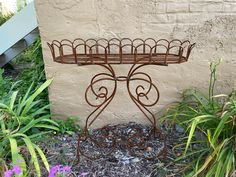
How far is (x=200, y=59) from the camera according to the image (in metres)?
2.96

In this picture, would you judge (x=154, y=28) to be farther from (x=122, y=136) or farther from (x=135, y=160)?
(x=135, y=160)

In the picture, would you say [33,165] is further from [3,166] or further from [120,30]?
[120,30]

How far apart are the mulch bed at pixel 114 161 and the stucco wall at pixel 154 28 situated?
0.45m

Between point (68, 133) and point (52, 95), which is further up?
point (52, 95)

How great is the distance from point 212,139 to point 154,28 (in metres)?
1.02

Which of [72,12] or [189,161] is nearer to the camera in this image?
[189,161]

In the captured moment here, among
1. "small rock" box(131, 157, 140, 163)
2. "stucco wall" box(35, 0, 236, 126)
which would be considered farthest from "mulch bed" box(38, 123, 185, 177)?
"stucco wall" box(35, 0, 236, 126)

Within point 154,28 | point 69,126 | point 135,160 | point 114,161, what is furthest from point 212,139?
point 69,126

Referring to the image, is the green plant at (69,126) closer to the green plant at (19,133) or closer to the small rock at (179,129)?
the green plant at (19,133)

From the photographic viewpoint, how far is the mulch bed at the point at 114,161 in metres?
2.52

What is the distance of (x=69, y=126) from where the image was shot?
306cm

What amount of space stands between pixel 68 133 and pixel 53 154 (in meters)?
0.31

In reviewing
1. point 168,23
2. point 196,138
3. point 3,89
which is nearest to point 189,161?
point 196,138

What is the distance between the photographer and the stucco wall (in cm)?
281
